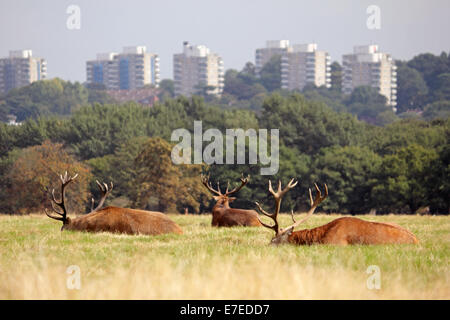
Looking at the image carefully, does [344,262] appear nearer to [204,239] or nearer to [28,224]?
[204,239]

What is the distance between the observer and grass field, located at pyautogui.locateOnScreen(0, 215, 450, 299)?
7.45 m

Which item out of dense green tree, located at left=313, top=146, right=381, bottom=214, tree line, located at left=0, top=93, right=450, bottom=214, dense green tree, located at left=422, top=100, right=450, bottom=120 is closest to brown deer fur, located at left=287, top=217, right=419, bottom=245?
tree line, located at left=0, top=93, right=450, bottom=214

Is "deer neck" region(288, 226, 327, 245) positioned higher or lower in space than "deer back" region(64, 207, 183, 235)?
higher

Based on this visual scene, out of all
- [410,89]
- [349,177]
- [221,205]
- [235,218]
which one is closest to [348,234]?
[235,218]

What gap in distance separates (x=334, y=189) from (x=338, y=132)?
732 inches

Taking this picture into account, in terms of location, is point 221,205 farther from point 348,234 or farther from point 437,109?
point 437,109

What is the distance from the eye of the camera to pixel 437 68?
175m

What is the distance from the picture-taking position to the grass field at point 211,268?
745cm

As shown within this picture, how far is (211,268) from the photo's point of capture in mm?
8766

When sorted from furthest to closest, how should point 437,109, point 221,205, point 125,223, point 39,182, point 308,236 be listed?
point 437,109
point 39,182
point 221,205
point 125,223
point 308,236

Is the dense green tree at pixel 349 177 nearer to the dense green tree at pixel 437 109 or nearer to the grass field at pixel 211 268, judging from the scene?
the grass field at pixel 211 268
